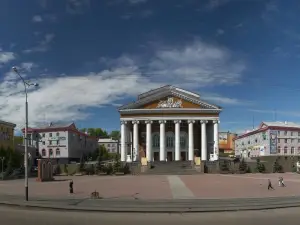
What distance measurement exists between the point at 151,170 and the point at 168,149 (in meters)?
23.1

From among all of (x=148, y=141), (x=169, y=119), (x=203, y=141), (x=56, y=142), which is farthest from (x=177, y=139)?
(x=56, y=142)

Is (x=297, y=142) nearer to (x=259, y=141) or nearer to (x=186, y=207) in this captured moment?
(x=259, y=141)

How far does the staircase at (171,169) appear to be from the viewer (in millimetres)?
68938

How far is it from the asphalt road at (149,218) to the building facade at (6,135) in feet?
254

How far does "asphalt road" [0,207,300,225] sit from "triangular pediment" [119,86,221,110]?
226 feet

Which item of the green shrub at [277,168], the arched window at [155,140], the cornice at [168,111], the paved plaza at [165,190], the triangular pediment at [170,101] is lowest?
the green shrub at [277,168]

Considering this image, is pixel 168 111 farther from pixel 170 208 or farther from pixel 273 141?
pixel 170 208

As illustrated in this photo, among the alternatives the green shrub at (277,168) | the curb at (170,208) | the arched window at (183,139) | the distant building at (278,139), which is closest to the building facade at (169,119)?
the arched window at (183,139)

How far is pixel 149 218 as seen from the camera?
18.4 m

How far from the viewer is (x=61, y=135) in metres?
123

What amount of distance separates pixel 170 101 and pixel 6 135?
4293 centimetres

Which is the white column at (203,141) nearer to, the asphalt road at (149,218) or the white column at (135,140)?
the white column at (135,140)

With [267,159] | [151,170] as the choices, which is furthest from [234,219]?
[267,159]

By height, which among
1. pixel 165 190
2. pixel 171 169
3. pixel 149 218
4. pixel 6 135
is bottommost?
pixel 171 169
